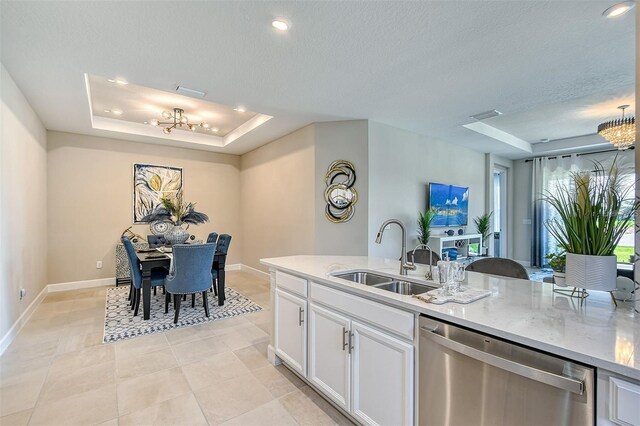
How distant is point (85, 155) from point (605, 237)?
6764 mm

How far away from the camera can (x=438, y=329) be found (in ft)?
4.45

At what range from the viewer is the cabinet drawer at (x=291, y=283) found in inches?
87.3

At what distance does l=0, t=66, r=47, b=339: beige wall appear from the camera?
2.82 meters

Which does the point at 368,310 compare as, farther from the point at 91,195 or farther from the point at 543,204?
the point at 543,204

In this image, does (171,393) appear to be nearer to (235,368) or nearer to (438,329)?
Result: (235,368)

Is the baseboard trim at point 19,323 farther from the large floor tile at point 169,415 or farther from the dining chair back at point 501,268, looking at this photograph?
the dining chair back at point 501,268

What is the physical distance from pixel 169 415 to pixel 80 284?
455cm

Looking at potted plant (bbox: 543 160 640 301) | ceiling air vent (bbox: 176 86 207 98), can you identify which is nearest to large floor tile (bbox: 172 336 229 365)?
ceiling air vent (bbox: 176 86 207 98)

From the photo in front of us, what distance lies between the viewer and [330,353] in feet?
6.38

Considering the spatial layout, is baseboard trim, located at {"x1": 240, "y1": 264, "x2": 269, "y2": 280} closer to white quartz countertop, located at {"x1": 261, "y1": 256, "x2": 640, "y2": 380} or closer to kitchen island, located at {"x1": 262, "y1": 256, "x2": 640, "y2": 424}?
kitchen island, located at {"x1": 262, "y1": 256, "x2": 640, "y2": 424}

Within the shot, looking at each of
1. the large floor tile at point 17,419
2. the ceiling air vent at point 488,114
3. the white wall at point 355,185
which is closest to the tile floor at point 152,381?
the large floor tile at point 17,419

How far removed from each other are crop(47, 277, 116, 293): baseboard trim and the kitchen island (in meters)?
4.44

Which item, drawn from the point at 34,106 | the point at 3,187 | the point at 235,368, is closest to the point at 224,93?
the point at 3,187

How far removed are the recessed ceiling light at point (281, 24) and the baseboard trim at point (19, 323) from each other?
12.1 ft
